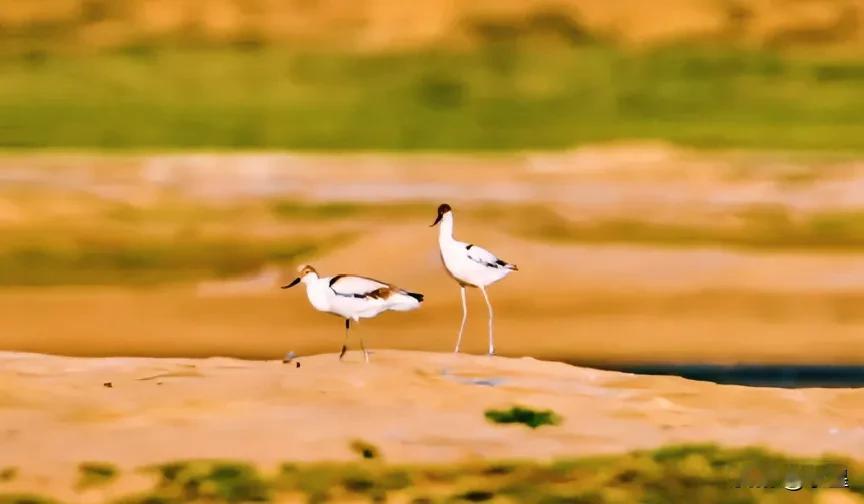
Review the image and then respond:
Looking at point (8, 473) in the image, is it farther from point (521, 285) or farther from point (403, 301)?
point (521, 285)

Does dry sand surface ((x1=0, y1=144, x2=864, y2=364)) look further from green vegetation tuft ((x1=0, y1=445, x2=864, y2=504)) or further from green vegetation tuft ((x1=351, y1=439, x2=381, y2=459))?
green vegetation tuft ((x1=0, y1=445, x2=864, y2=504))

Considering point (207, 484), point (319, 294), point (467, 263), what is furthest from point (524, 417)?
point (207, 484)

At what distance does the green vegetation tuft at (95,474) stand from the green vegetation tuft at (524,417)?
286 centimetres

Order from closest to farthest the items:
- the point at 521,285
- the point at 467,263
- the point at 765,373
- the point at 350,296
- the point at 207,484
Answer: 1. the point at 207,484
2. the point at 350,296
3. the point at 467,263
4. the point at 765,373
5. the point at 521,285

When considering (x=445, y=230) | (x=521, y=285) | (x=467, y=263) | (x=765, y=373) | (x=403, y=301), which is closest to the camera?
(x=403, y=301)

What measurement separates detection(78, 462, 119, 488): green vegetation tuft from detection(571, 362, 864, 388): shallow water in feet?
27.0

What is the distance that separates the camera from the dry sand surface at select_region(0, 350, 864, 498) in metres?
12.7

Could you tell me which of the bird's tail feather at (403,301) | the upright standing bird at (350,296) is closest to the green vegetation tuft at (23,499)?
the upright standing bird at (350,296)

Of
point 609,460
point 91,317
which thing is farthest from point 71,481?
point 91,317

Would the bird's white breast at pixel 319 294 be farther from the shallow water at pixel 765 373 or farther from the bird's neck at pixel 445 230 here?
the shallow water at pixel 765 373

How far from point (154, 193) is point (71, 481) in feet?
93.7

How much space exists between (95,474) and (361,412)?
2.30 meters

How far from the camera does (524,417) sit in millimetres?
13711

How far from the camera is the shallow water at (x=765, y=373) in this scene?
19.1 metres
